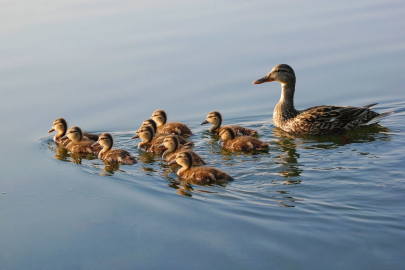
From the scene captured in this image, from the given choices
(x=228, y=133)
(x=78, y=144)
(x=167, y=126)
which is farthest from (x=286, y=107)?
(x=78, y=144)

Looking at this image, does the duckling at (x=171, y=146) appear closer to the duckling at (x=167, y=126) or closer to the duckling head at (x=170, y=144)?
the duckling head at (x=170, y=144)

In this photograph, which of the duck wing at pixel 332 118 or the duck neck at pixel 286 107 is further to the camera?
the duck neck at pixel 286 107

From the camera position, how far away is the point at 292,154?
671 cm

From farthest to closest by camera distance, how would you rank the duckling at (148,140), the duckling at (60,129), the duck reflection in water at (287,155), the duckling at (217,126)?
the duckling at (60,129) → the duckling at (217,126) → the duckling at (148,140) → the duck reflection in water at (287,155)

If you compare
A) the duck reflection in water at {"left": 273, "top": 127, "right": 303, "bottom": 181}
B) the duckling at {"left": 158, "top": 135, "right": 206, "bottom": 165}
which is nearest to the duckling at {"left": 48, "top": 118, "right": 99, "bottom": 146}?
the duckling at {"left": 158, "top": 135, "right": 206, "bottom": 165}

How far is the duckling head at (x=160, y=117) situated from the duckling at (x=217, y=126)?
577mm

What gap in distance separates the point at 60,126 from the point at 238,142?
2459 millimetres

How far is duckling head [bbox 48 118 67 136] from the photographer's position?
25.1 feet

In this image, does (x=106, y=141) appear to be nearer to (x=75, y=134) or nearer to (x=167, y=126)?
(x=75, y=134)

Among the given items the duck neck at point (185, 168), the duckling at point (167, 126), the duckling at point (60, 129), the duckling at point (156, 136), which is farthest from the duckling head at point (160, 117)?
the duck neck at point (185, 168)

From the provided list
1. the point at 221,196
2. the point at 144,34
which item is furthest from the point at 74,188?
the point at 144,34

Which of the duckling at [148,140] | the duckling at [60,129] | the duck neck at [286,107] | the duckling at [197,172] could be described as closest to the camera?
the duckling at [197,172]

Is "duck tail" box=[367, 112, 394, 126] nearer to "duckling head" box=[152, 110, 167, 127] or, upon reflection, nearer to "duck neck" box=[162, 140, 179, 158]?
"duck neck" box=[162, 140, 179, 158]

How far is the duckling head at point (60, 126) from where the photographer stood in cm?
766
